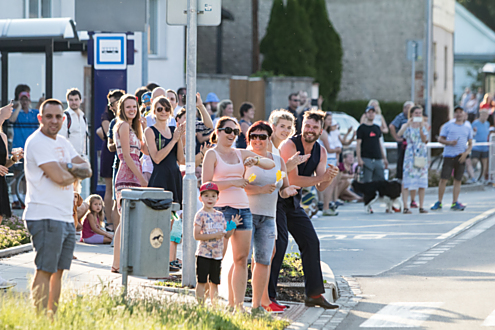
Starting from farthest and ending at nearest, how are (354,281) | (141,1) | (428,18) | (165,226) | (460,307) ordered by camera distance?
(428,18) < (141,1) < (354,281) < (460,307) < (165,226)

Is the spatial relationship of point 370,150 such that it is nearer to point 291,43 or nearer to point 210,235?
point 210,235

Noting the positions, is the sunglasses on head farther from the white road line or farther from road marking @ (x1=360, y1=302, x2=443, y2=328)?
the white road line

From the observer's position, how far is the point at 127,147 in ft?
29.9

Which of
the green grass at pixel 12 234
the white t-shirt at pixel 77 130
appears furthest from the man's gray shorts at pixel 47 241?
the white t-shirt at pixel 77 130

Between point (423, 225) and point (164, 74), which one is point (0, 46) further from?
point (164, 74)

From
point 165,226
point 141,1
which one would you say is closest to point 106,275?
point 165,226

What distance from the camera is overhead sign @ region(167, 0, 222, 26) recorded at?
8328 mm

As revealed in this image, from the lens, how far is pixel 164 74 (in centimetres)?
2506

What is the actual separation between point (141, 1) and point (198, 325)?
8.16 meters

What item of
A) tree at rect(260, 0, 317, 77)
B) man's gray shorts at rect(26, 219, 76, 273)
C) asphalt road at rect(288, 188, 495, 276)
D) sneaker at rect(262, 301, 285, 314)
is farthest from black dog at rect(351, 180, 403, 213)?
tree at rect(260, 0, 317, 77)

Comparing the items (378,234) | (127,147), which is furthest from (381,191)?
(127,147)

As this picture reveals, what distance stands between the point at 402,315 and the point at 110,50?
7.29 m

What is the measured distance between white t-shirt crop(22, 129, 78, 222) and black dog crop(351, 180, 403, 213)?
1040 cm

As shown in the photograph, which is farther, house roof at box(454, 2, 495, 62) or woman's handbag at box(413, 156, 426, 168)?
house roof at box(454, 2, 495, 62)
